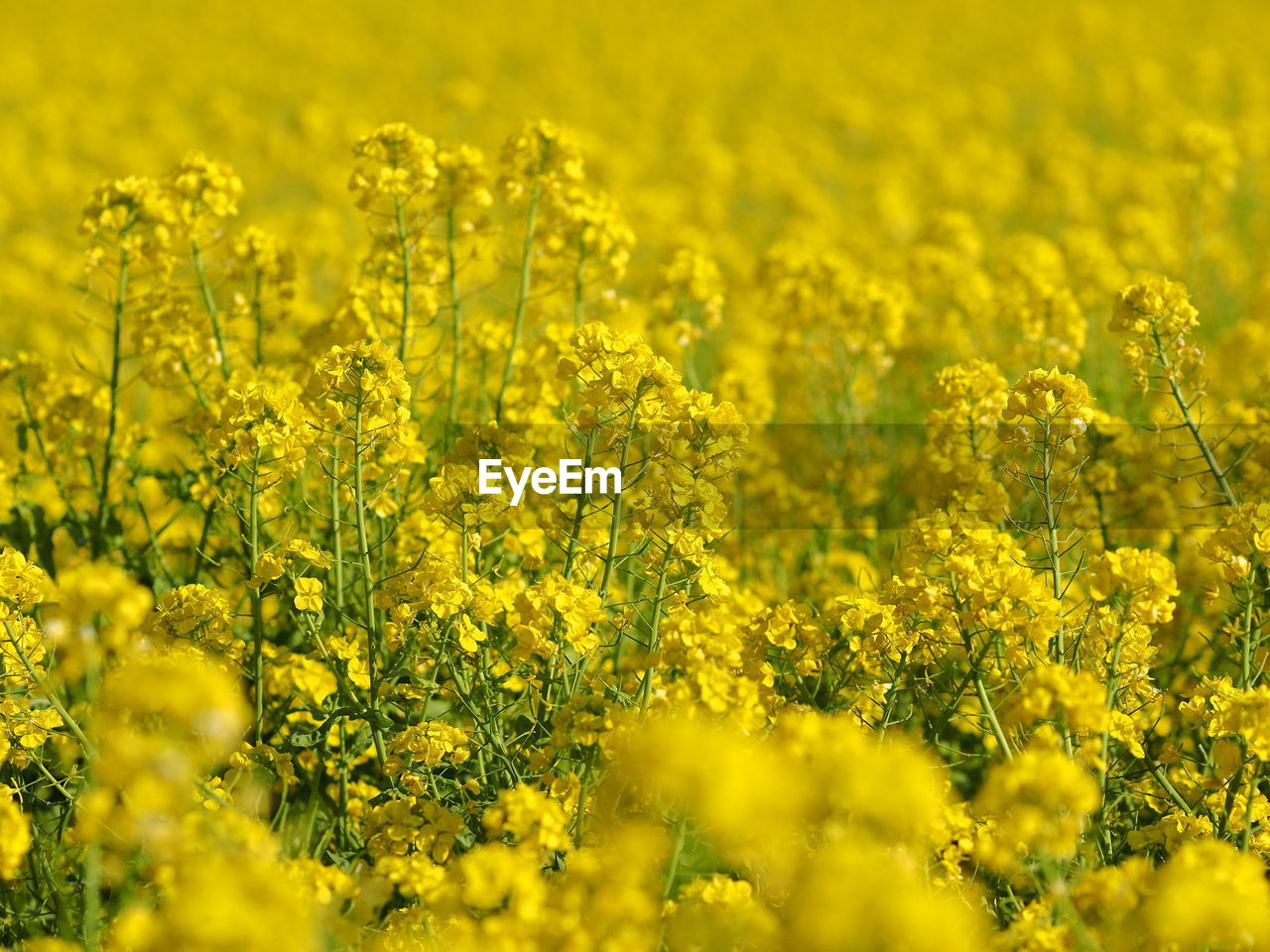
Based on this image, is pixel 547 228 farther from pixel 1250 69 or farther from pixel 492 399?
pixel 1250 69

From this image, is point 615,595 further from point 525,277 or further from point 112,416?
point 112,416

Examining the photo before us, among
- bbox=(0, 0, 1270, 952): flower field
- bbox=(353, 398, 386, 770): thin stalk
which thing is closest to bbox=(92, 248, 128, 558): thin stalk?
bbox=(0, 0, 1270, 952): flower field

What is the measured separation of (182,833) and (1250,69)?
614 inches

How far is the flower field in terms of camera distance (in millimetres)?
2020

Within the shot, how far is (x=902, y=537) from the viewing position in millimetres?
3121

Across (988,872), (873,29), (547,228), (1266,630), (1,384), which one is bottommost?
(988,872)

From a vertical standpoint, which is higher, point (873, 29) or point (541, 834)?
point (873, 29)

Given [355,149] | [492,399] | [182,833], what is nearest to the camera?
[182,833]

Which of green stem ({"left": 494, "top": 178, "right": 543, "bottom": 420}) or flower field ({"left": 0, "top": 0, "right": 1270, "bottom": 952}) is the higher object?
green stem ({"left": 494, "top": 178, "right": 543, "bottom": 420})

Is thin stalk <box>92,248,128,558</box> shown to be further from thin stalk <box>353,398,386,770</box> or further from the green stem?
thin stalk <box>353,398,386,770</box>

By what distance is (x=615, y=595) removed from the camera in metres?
3.82

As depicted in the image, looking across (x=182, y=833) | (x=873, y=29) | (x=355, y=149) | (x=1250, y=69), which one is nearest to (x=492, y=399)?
(x=355, y=149)

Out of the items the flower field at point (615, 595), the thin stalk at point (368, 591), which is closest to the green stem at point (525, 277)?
the flower field at point (615, 595)

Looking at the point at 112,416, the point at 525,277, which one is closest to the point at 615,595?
the point at 525,277
